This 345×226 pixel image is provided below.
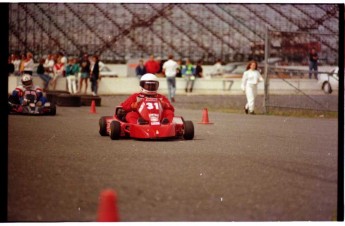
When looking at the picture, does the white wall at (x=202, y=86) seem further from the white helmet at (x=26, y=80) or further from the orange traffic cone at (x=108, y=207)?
the orange traffic cone at (x=108, y=207)

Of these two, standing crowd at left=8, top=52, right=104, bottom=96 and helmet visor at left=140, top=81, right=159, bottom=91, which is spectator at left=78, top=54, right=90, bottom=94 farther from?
helmet visor at left=140, top=81, right=159, bottom=91

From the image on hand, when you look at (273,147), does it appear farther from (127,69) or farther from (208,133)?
(127,69)

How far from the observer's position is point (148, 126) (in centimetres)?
1131

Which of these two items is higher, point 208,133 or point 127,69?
point 127,69

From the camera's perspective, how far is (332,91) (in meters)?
16.8

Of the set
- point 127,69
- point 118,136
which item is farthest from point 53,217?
point 127,69

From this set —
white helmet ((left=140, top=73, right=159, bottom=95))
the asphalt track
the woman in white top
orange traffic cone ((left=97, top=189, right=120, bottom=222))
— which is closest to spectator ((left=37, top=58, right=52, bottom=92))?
the asphalt track

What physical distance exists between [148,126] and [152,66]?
35.9 ft

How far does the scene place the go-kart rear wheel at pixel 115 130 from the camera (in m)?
11.3

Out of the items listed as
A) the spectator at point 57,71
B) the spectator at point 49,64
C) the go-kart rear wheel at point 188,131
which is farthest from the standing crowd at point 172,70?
the go-kart rear wheel at point 188,131

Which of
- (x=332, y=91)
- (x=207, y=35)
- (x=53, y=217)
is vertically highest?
(x=207, y=35)

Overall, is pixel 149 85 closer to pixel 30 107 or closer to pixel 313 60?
pixel 30 107

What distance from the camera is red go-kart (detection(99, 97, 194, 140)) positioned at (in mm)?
11311

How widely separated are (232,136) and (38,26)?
3.57 meters
